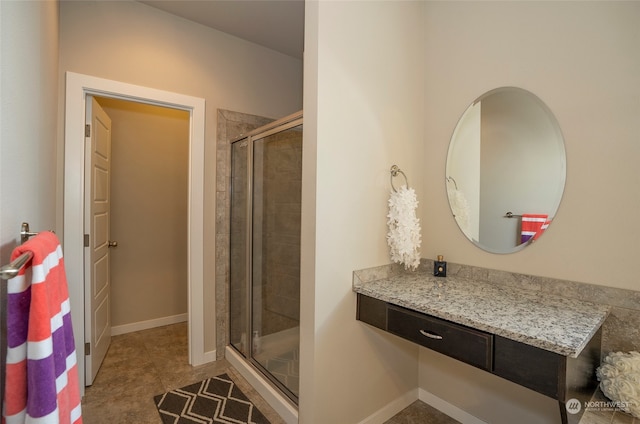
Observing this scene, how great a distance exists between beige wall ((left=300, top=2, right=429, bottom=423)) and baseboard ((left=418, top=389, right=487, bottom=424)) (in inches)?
9.6

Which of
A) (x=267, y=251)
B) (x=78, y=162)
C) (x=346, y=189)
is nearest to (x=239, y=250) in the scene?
(x=267, y=251)

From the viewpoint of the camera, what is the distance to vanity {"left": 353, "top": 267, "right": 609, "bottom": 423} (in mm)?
1048

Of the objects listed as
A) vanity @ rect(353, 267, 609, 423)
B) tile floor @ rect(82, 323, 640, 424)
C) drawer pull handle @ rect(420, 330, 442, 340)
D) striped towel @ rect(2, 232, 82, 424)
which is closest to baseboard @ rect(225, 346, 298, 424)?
tile floor @ rect(82, 323, 640, 424)

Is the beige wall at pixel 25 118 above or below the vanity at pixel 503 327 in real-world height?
above

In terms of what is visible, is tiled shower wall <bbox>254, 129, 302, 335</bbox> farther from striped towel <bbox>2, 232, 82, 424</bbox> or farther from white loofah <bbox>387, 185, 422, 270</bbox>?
striped towel <bbox>2, 232, 82, 424</bbox>

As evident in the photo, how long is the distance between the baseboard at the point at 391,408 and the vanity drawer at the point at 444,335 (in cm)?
70

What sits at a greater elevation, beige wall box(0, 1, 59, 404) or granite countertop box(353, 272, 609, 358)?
beige wall box(0, 1, 59, 404)

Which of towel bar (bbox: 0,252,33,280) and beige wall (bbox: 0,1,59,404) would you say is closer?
towel bar (bbox: 0,252,33,280)

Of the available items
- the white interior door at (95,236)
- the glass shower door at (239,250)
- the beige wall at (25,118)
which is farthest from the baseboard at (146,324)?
the beige wall at (25,118)

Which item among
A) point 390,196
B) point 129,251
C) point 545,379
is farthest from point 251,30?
point 545,379

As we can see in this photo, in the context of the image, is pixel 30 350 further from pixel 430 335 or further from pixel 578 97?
pixel 578 97

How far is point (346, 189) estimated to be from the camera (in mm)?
1652

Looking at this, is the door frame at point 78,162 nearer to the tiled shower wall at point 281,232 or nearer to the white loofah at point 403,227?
the tiled shower wall at point 281,232

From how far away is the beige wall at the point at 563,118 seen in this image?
1.37 meters
